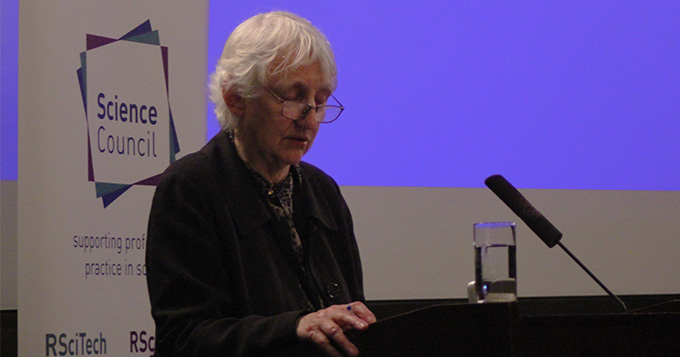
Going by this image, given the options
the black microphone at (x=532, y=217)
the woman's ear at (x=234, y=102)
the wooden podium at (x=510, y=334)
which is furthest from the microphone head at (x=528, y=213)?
the woman's ear at (x=234, y=102)

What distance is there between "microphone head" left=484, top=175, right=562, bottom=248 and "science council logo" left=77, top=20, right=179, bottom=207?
64.4 inches

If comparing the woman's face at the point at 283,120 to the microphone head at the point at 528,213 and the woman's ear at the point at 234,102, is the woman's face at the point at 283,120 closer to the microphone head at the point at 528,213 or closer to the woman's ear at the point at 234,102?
the woman's ear at the point at 234,102

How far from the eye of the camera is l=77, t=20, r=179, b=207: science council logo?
279 centimetres

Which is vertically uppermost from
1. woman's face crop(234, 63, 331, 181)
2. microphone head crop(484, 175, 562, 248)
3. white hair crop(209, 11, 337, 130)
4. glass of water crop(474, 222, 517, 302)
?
white hair crop(209, 11, 337, 130)

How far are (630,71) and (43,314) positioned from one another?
2.57 meters

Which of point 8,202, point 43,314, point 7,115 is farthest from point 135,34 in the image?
point 43,314

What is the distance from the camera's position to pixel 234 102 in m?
1.94

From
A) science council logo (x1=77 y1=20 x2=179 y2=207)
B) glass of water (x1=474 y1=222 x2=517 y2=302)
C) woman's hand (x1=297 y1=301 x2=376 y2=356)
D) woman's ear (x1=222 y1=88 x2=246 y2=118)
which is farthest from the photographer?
science council logo (x1=77 y1=20 x2=179 y2=207)

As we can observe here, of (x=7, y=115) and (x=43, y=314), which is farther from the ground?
(x=7, y=115)

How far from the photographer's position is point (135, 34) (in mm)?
2906

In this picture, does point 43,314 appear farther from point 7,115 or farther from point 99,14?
point 99,14

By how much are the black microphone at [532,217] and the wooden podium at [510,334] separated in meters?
0.33

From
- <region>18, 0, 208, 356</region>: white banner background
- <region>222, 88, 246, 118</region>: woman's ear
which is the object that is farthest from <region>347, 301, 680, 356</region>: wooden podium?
<region>18, 0, 208, 356</region>: white banner background

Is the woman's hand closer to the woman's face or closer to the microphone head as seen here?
the microphone head
